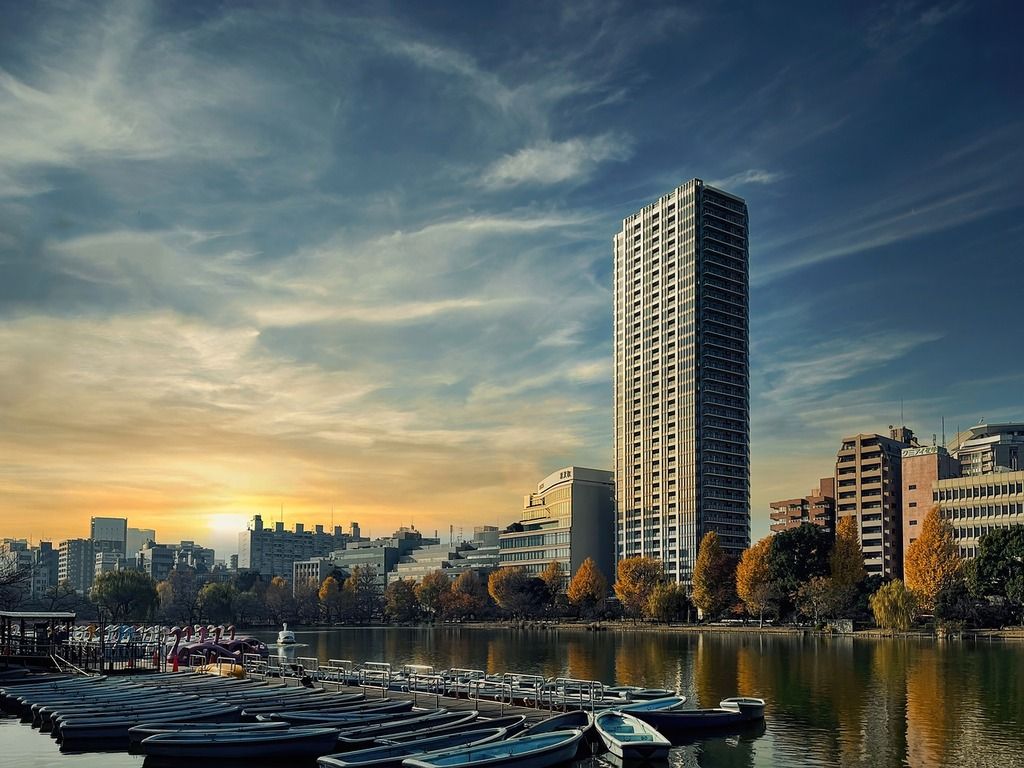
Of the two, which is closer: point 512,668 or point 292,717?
point 292,717

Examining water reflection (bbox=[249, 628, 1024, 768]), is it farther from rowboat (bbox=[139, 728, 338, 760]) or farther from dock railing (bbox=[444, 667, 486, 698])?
dock railing (bbox=[444, 667, 486, 698])

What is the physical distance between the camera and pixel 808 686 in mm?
79938

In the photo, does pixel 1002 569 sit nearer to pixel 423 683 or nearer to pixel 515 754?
A: pixel 423 683

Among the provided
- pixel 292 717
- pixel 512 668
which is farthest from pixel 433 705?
pixel 512 668

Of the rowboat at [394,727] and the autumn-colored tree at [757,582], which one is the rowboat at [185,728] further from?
the autumn-colored tree at [757,582]

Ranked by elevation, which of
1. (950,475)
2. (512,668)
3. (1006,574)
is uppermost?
(950,475)

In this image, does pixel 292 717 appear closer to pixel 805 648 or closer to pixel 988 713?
pixel 988 713

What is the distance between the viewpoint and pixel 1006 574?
13688cm

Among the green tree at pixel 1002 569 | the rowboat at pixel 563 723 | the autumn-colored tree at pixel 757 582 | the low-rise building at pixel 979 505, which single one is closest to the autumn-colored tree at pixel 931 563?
the green tree at pixel 1002 569

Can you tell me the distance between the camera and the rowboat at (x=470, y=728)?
156ft

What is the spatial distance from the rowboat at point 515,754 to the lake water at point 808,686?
6.25 metres

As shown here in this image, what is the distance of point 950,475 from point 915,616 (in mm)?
57947

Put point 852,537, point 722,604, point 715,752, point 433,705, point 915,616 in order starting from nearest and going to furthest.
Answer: point 715,752 < point 433,705 < point 915,616 < point 852,537 < point 722,604

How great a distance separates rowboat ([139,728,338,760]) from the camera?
151 ft
